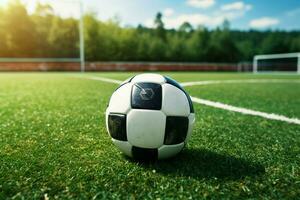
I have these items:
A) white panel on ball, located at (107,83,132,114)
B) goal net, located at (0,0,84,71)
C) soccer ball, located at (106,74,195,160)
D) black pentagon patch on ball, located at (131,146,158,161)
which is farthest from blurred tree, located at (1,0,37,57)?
black pentagon patch on ball, located at (131,146,158,161)

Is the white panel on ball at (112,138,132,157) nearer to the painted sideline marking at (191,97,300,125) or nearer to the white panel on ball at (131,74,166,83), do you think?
the white panel on ball at (131,74,166,83)

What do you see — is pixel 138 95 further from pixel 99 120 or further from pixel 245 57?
pixel 245 57

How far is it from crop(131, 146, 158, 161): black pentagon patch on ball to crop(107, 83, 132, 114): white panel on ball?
0.24 meters

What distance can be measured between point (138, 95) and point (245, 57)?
57.3 meters

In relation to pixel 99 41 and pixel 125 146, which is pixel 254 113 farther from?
pixel 99 41

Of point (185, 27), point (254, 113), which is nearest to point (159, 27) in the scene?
point (185, 27)

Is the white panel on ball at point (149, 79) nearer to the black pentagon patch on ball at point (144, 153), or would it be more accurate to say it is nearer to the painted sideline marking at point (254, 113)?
the black pentagon patch on ball at point (144, 153)

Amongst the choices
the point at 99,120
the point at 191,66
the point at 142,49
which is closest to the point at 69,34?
the point at 142,49

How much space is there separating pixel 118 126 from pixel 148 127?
220mm

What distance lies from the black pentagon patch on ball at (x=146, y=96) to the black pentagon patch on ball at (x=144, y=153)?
256mm

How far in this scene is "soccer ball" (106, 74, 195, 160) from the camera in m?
1.69

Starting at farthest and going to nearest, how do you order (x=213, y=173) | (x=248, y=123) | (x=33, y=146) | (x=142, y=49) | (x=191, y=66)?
(x=142, y=49), (x=191, y=66), (x=248, y=123), (x=33, y=146), (x=213, y=173)

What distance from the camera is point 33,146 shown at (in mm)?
2113

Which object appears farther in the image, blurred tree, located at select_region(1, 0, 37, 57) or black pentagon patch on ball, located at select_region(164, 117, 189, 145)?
blurred tree, located at select_region(1, 0, 37, 57)
